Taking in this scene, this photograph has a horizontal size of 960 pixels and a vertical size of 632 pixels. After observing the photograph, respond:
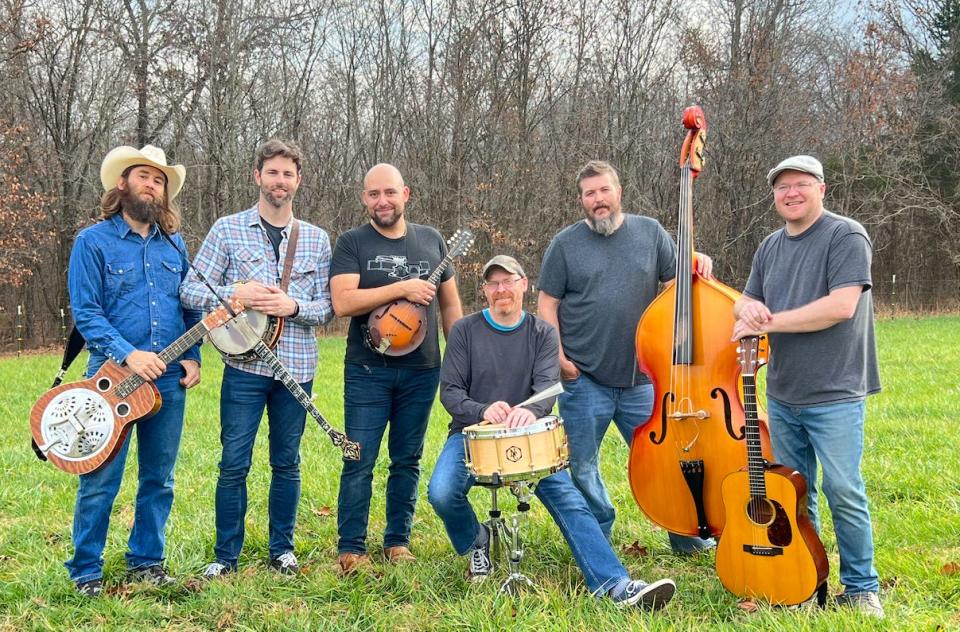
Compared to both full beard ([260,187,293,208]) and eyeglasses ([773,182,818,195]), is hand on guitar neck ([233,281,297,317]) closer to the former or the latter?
Result: full beard ([260,187,293,208])

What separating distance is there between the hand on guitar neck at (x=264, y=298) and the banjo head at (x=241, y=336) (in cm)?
5

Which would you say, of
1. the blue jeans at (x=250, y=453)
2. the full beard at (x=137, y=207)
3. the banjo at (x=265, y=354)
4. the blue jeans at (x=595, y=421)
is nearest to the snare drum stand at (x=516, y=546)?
the blue jeans at (x=595, y=421)

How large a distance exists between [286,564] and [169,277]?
1.75m

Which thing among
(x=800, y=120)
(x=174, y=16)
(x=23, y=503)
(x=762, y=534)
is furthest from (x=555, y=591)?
(x=800, y=120)

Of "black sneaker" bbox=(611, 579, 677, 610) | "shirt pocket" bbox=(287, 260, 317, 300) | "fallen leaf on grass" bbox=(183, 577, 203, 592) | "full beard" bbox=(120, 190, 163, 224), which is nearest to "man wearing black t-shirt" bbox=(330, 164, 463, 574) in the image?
"shirt pocket" bbox=(287, 260, 317, 300)

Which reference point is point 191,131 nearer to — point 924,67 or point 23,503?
point 23,503

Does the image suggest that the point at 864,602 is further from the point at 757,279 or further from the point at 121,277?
the point at 121,277

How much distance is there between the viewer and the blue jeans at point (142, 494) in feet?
13.7

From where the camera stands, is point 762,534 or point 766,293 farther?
point 766,293

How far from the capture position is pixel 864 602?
12.1 feet

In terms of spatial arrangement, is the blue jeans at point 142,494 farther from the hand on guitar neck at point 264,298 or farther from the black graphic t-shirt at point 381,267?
the black graphic t-shirt at point 381,267

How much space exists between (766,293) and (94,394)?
3.51 m

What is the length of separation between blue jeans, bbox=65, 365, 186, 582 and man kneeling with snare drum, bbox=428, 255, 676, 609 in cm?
147

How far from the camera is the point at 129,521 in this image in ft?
18.3
